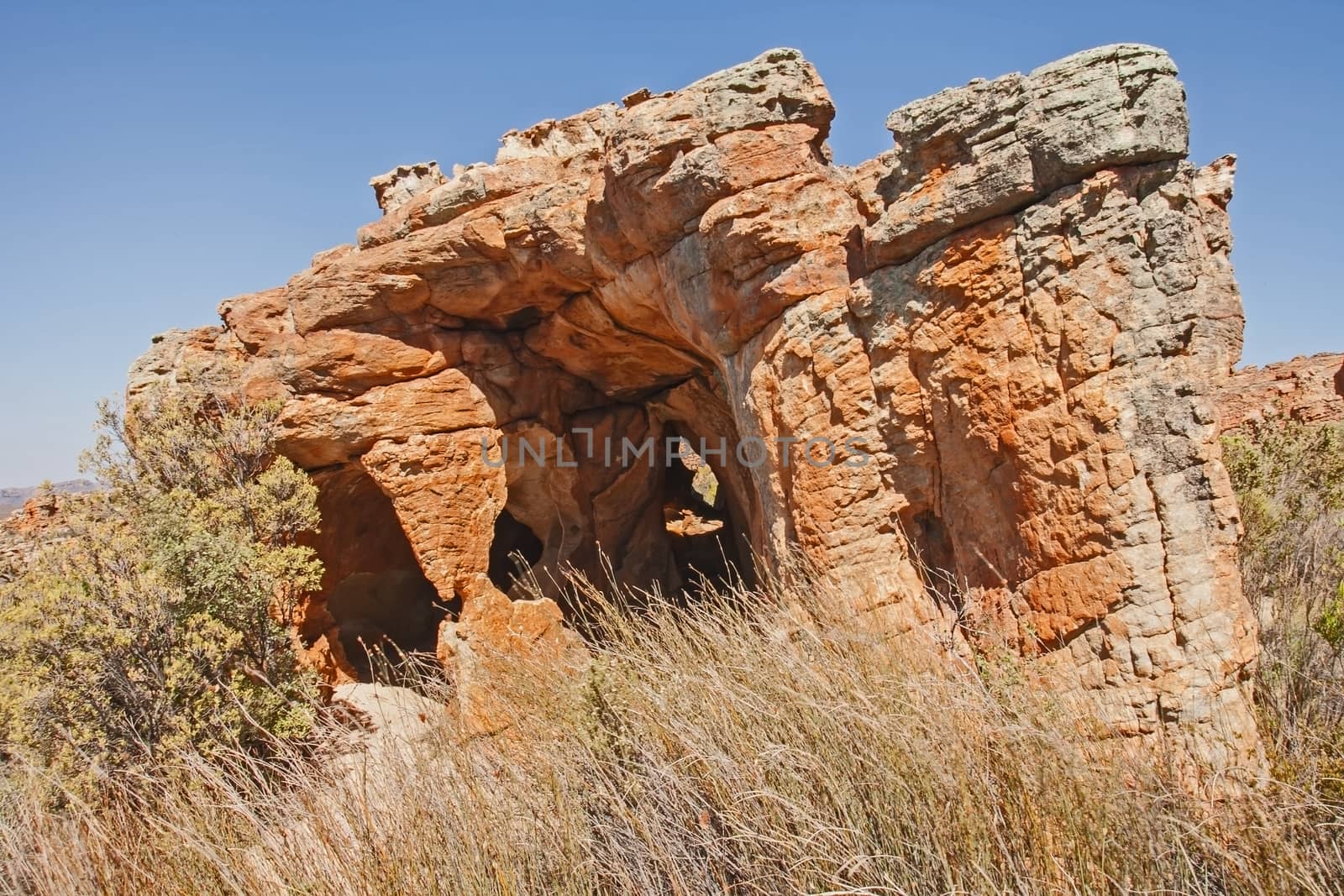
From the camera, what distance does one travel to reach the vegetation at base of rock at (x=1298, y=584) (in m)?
3.42

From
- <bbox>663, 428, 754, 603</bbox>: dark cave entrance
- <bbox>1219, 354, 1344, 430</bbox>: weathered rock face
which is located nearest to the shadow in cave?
<bbox>663, 428, 754, 603</bbox>: dark cave entrance

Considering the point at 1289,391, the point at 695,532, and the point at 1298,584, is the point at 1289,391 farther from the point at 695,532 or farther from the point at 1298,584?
the point at 1298,584

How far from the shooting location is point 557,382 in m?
9.68

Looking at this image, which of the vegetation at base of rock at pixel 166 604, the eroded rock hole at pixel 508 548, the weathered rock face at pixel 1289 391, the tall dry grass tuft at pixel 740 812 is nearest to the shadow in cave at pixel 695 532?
the eroded rock hole at pixel 508 548

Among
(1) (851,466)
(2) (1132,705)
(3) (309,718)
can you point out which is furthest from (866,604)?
(3) (309,718)

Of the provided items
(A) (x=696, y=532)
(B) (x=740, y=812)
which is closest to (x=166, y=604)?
(B) (x=740, y=812)

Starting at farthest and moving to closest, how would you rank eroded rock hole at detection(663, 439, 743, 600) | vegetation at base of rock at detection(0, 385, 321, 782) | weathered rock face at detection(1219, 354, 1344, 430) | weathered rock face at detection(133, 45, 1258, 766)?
weathered rock face at detection(1219, 354, 1344, 430), eroded rock hole at detection(663, 439, 743, 600), vegetation at base of rock at detection(0, 385, 321, 782), weathered rock face at detection(133, 45, 1258, 766)

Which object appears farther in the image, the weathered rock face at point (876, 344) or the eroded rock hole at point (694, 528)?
the eroded rock hole at point (694, 528)

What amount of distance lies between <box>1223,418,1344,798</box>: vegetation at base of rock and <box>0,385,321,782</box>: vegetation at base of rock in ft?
16.0

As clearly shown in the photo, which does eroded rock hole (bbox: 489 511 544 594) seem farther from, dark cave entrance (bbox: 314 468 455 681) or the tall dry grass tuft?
the tall dry grass tuft

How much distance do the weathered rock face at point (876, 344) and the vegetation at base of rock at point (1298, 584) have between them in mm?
256

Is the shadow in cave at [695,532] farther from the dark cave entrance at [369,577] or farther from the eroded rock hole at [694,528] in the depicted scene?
the dark cave entrance at [369,577]

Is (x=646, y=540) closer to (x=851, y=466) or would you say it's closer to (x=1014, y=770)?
(x=851, y=466)

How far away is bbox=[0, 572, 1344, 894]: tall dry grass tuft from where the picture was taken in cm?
254
